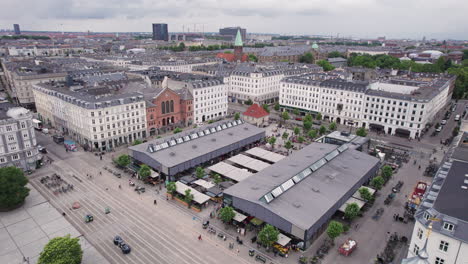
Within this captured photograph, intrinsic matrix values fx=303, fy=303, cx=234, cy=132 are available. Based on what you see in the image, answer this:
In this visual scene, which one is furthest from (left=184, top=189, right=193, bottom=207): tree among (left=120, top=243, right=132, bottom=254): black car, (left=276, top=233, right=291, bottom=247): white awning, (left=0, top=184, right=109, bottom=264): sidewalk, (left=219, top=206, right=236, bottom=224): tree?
(left=276, top=233, right=291, bottom=247): white awning

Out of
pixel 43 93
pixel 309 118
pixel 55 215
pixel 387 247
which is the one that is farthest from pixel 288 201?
pixel 43 93

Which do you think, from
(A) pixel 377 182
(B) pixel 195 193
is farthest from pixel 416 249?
(B) pixel 195 193

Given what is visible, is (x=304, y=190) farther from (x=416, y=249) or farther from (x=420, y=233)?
(x=420, y=233)

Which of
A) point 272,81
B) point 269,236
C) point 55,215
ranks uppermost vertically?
point 272,81

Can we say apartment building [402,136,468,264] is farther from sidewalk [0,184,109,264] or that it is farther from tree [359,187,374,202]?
sidewalk [0,184,109,264]

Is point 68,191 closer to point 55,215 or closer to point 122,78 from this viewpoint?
point 55,215
